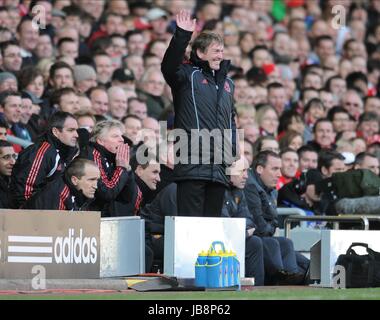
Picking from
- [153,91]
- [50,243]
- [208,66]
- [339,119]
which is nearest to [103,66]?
[153,91]

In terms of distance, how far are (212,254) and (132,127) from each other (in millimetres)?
4434

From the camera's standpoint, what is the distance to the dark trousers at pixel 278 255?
44.3ft

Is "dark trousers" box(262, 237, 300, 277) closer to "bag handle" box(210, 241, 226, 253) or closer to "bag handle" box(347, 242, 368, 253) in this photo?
"bag handle" box(347, 242, 368, 253)

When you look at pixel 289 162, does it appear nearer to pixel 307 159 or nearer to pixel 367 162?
pixel 307 159

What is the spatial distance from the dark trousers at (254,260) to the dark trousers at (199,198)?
1.24 meters

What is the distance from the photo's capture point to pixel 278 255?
13.6m

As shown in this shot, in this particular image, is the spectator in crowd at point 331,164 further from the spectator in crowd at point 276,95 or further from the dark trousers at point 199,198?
the dark trousers at point 199,198

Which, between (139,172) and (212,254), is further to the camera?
(139,172)

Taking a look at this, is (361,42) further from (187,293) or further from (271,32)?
(187,293)

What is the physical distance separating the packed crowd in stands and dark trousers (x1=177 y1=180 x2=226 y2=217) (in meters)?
0.79

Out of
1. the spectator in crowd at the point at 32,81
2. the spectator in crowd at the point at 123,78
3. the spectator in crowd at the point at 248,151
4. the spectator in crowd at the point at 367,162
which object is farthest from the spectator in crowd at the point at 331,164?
the spectator in crowd at the point at 32,81

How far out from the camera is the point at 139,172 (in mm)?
14148

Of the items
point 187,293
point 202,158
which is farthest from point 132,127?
point 187,293
